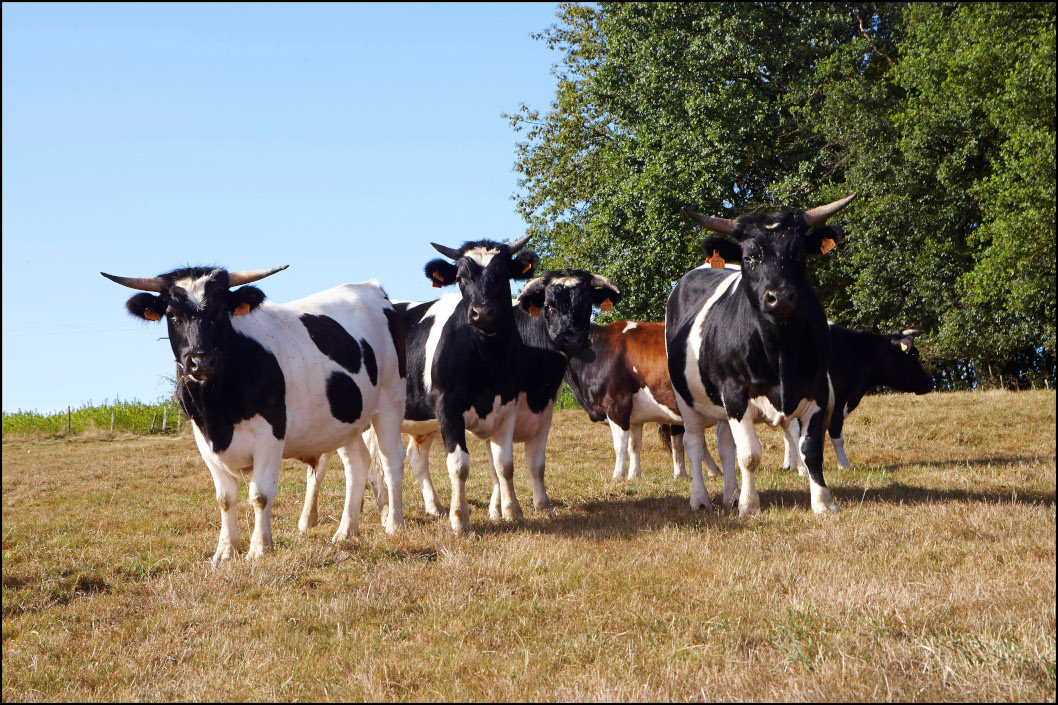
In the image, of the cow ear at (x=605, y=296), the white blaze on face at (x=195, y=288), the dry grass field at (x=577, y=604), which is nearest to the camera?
the dry grass field at (x=577, y=604)

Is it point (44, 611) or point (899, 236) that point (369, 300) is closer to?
point (44, 611)

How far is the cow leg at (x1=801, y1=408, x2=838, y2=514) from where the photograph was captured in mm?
8523

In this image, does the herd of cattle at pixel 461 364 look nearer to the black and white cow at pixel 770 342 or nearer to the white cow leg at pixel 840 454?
the black and white cow at pixel 770 342

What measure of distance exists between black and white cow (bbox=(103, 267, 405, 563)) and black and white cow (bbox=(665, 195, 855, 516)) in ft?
11.3

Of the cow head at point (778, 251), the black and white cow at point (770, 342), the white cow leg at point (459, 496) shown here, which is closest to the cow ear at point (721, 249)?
the black and white cow at point (770, 342)

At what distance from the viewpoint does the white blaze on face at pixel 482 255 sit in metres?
9.01

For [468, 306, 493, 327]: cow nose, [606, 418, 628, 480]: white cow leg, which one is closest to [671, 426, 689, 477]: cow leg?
[606, 418, 628, 480]: white cow leg

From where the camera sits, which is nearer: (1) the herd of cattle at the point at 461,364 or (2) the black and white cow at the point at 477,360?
(1) the herd of cattle at the point at 461,364

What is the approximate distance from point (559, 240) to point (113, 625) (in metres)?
29.4

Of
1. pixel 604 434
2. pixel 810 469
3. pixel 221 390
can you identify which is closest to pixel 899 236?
pixel 604 434

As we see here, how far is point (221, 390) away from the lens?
775 centimetres

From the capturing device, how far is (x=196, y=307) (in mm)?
7617

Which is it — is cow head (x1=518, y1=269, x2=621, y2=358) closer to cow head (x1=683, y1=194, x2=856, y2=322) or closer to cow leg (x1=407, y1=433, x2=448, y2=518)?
cow head (x1=683, y1=194, x2=856, y2=322)

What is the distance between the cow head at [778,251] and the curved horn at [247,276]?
4.00 meters
